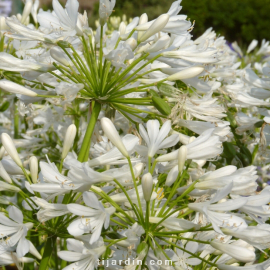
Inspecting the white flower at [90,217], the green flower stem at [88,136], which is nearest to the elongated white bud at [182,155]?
the white flower at [90,217]

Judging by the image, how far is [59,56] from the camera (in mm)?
1540

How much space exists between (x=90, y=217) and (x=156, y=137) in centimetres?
38

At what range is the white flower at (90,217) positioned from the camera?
125 cm

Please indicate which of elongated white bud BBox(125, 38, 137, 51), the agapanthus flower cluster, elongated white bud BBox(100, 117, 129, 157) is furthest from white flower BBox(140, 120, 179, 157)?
elongated white bud BBox(125, 38, 137, 51)

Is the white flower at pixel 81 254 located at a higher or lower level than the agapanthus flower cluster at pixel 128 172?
lower

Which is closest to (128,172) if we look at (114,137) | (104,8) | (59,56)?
(114,137)

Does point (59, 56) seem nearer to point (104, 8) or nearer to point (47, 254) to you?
point (104, 8)

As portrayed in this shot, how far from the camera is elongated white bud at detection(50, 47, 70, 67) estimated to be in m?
1.53

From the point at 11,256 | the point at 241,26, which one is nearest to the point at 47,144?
the point at 11,256

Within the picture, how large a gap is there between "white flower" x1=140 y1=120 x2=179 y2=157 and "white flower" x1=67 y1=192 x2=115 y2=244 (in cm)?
29

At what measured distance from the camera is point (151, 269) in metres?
1.40

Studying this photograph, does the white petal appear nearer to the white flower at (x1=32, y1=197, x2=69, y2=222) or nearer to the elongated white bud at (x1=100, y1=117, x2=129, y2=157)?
the white flower at (x1=32, y1=197, x2=69, y2=222)

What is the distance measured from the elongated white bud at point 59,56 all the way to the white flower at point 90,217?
1.84 feet

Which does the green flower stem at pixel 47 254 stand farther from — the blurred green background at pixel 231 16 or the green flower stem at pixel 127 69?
the blurred green background at pixel 231 16
